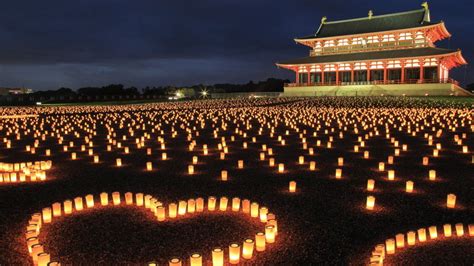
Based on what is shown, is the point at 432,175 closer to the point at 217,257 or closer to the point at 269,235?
the point at 269,235

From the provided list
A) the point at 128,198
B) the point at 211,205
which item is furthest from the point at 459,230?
the point at 128,198

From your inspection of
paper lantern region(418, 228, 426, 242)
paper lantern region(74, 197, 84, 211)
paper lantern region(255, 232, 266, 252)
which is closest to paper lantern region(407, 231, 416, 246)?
paper lantern region(418, 228, 426, 242)

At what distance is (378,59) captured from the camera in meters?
41.6

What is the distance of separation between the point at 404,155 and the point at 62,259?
29.4 feet

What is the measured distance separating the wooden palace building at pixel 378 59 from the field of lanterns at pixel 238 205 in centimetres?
2826

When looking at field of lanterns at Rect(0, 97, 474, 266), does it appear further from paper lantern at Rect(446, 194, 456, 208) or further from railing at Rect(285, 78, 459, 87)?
railing at Rect(285, 78, 459, 87)

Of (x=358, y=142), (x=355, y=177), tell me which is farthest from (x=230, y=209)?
(x=358, y=142)

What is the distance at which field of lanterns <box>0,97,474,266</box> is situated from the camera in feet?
14.9

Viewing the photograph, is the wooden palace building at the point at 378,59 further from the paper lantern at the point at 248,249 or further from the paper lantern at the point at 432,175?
the paper lantern at the point at 248,249

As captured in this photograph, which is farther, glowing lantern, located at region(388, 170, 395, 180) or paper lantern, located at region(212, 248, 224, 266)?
glowing lantern, located at region(388, 170, 395, 180)

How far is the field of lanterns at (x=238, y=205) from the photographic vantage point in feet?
14.9

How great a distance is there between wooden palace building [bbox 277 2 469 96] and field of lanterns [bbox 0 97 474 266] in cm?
2826

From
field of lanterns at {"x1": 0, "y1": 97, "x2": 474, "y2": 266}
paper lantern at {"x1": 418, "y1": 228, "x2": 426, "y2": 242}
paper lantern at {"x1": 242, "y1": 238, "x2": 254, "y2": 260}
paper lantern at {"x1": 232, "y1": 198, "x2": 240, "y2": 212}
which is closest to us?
paper lantern at {"x1": 242, "y1": 238, "x2": 254, "y2": 260}

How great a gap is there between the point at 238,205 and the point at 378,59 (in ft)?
130
